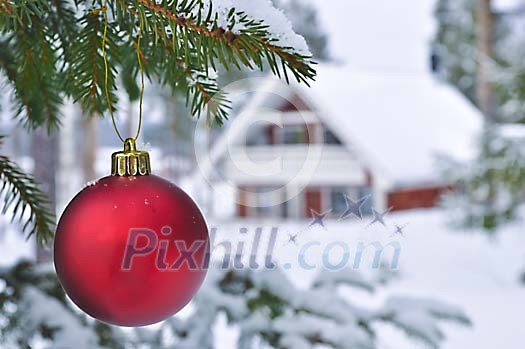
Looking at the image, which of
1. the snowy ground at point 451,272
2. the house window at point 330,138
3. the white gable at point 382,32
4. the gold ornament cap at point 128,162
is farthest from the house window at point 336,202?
the gold ornament cap at point 128,162

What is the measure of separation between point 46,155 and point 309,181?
4377 millimetres

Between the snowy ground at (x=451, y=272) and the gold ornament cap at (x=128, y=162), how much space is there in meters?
0.95

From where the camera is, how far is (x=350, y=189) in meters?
6.07

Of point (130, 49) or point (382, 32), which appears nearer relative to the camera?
point (130, 49)

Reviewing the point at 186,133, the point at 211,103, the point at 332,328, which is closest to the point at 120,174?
the point at 211,103

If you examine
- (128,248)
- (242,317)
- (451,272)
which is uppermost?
(128,248)

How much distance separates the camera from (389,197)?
5789 mm

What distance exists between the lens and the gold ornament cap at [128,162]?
392 millimetres

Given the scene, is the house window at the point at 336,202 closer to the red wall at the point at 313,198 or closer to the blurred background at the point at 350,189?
the blurred background at the point at 350,189

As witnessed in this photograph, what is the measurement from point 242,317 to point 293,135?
5515mm

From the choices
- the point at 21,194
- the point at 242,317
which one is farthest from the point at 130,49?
the point at 242,317

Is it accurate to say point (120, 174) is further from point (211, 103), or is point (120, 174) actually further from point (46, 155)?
point (46, 155)

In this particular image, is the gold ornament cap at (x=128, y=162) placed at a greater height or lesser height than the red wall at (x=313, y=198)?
greater

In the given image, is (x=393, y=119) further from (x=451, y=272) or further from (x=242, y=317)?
(x=242, y=317)
